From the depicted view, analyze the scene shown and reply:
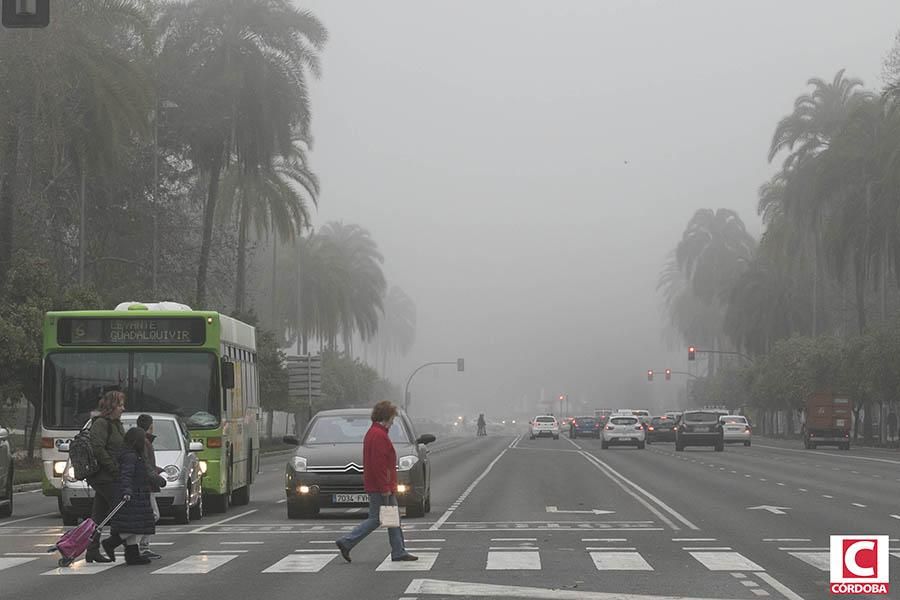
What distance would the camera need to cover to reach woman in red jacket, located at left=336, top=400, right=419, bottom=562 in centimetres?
1634

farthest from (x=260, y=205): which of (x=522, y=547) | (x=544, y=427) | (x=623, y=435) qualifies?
(x=522, y=547)

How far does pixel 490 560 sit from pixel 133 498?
12.3 feet

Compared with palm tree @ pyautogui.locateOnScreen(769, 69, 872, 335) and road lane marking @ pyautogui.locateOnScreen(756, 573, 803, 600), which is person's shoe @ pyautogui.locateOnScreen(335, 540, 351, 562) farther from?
palm tree @ pyautogui.locateOnScreen(769, 69, 872, 335)

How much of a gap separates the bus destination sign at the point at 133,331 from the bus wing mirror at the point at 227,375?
0.54 m

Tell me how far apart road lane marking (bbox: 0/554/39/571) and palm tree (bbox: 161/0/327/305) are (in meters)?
44.9

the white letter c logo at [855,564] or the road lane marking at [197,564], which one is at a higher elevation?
the white letter c logo at [855,564]

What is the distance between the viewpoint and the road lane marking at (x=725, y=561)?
1579 centimetres

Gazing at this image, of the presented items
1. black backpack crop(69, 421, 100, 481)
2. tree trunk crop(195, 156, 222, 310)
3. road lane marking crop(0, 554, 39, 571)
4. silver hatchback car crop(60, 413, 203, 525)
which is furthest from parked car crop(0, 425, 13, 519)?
tree trunk crop(195, 156, 222, 310)

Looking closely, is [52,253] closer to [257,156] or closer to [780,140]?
[257,156]

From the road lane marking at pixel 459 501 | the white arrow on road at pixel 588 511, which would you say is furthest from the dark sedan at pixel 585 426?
the white arrow on road at pixel 588 511

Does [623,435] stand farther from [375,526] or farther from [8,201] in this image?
[375,526]

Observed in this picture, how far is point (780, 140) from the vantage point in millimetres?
90125

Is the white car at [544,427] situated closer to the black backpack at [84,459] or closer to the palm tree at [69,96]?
the palm tree at [69,96]

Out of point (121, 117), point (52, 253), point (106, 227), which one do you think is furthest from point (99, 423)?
point (106, 227)
